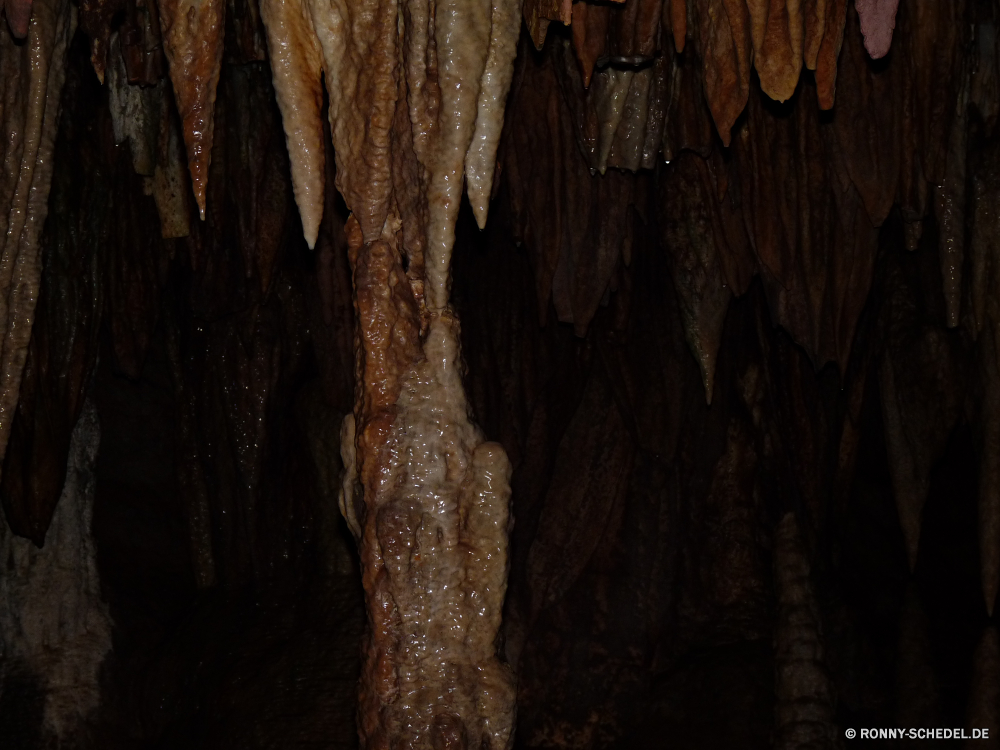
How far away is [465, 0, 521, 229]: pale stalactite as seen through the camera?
3.09 meters

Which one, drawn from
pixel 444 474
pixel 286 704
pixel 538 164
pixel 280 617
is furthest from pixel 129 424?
pixel 444 474

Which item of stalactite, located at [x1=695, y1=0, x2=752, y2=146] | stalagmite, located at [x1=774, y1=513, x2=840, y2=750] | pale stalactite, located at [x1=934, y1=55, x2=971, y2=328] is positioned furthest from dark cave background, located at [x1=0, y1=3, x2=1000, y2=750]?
stalactite, located at [x1=695, y1=0, x2=752, y2=146]

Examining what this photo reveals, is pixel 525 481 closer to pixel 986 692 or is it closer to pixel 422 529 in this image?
pixel 986 692

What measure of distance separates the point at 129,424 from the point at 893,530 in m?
4.84

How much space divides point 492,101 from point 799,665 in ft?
13.9

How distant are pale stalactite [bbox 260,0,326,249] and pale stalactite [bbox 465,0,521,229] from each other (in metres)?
0.41

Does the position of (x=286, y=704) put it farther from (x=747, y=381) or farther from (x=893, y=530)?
(x=893, y=530)

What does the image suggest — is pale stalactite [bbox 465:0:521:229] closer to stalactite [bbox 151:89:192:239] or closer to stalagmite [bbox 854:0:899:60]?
stalagmite [bbox 854:0:899:60]

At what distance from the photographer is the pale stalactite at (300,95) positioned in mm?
3049

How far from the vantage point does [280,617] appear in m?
6.68

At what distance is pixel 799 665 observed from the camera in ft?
20.5

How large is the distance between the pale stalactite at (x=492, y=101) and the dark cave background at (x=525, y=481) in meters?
2.62

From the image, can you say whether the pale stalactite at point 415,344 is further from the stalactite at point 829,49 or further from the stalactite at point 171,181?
the stalactite at point 171,181

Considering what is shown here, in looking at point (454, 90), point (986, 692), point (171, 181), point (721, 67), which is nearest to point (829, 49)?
point (721, 67)
